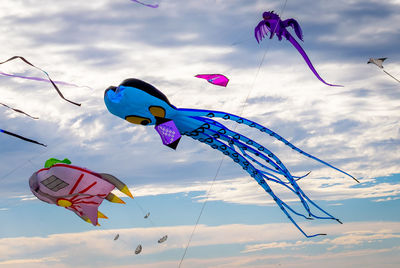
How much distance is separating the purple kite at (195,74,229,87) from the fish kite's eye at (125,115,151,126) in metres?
2.05

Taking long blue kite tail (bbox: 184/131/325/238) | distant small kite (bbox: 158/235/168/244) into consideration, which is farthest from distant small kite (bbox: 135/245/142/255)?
long blue kite tail (bbox: 184/131/325/238)

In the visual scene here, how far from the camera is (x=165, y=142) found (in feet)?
43.4

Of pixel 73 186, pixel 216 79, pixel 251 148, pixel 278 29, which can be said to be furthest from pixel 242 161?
pixel 73 186

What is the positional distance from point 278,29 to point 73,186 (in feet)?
26.3

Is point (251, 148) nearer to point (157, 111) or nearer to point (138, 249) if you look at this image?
point (157, 111)

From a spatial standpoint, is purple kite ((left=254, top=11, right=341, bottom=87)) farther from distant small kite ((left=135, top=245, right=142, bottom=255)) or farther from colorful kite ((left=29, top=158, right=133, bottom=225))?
distant small kite ((left=135, top=245, right=142, bottom=255))

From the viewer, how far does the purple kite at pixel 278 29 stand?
14531 mm

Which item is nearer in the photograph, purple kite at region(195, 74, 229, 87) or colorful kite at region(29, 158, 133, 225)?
purple kite at region(195, 74, 229, 87)

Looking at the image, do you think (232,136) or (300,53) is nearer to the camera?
(232,136)

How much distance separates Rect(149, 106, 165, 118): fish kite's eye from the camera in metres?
13.3

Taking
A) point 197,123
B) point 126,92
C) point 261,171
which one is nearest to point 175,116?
point 197,123

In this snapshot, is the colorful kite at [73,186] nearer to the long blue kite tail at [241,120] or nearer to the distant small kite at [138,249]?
Result: the distant small kite at [138,249]

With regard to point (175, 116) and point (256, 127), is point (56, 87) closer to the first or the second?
point (175, 116)

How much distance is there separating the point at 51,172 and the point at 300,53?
8.46 metres
